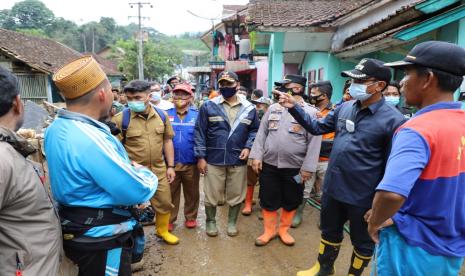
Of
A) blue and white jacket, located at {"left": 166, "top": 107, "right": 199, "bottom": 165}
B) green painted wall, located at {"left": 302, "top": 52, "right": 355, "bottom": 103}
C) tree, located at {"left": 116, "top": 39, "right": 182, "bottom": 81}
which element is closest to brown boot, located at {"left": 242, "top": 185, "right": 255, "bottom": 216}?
blue and white jacket, located at {"left": 166, "top": 107, "right": 199, "bottom": 165}

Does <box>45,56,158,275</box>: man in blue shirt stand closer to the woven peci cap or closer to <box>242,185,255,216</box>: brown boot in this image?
the woven peci cap

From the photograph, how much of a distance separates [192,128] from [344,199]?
2.12 meters

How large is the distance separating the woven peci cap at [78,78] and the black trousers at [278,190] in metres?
2.42

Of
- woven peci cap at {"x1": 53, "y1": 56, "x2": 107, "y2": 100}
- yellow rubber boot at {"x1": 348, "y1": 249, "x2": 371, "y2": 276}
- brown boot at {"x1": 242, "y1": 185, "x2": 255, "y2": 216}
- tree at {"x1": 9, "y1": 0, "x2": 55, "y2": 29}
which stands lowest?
brown boot at {"x1": 242, "y1": 185, "x2": 255, "y2": 216}

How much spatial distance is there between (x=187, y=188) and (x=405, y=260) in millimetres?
2934

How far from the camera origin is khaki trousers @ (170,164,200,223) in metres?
4.09

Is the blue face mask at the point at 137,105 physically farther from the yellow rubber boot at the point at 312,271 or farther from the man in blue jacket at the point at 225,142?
the yellow rubber boot at the point at 312,271

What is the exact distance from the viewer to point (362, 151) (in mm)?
2602


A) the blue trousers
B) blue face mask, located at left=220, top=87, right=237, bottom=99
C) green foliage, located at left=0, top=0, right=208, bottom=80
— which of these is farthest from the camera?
green foliage, located at left=0, top=0, right=208, bottom=80

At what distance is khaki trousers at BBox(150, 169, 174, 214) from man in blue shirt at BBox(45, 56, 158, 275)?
5.47 ft

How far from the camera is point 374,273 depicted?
6.36 ft

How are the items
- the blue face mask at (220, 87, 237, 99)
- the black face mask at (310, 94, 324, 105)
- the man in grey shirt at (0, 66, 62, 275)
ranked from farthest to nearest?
1. the black face mask at (310, 94, 324, 105)
2. the blue face mask at (220, 87, 237, 99)
3. the man in grey shirt at (0, 66, 62, 275)

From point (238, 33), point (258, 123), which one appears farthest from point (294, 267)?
point (238, 33)

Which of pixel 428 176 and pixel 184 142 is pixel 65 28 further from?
pixel 428 176
